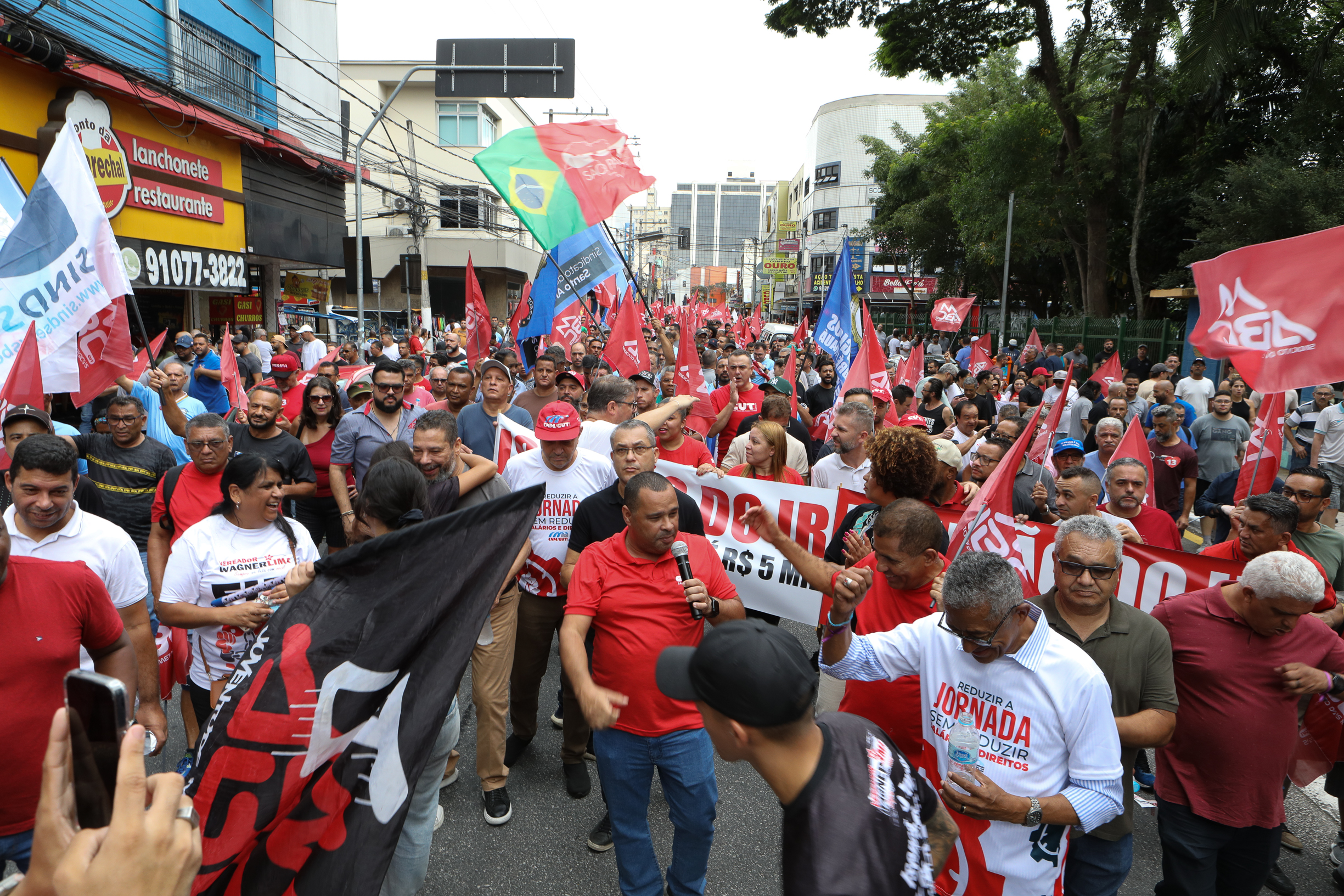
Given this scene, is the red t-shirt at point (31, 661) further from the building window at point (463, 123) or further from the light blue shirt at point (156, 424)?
the building window at point (463, 123)

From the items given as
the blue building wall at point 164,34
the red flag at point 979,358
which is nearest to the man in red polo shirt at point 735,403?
the red flag at point 979,358

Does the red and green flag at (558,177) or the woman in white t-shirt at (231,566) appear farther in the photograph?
the red and green flag at (558,177)

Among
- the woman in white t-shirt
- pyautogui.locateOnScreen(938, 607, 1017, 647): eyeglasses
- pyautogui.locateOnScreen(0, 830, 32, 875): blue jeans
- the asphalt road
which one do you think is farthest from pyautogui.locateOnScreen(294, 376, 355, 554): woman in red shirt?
Result: pyautogui.locateOnScreen(938, 607, 1017, 647): eyeglasses

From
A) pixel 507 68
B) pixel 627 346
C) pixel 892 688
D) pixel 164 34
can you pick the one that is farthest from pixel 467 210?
pixel 892 688

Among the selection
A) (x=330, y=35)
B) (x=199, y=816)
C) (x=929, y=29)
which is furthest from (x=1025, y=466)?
(x=330, y=35)

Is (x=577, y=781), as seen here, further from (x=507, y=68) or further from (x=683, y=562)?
(x=507, y=68)

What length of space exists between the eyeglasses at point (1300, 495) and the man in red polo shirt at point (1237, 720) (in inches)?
55.3

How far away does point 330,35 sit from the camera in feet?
78.2

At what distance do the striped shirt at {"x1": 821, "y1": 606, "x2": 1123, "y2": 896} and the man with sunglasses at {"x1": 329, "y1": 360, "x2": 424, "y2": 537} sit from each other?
4550 millimetres

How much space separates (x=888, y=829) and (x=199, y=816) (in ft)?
5.18

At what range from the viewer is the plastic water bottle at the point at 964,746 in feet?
8.51

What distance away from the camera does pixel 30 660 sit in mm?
2684

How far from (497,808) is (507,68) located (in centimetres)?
1290

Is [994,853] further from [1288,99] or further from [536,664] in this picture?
[1288,99]
